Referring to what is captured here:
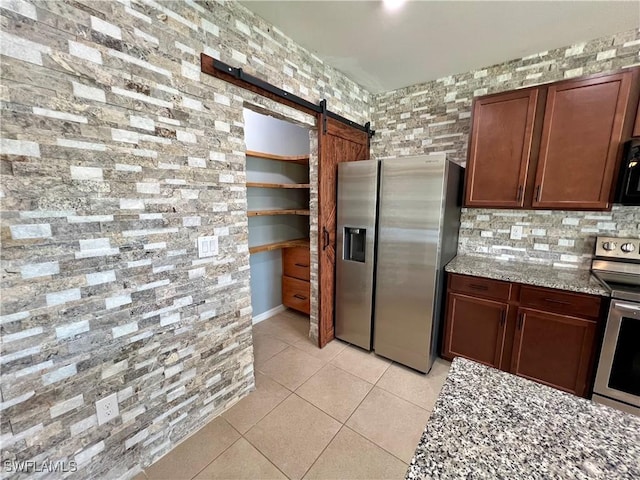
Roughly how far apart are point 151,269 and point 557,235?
2933 millimetres

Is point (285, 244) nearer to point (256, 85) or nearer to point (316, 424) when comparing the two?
point (256, 85)

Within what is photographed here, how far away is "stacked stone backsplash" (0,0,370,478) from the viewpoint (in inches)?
39.6

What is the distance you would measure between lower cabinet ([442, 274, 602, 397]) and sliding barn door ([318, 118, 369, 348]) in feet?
3.52

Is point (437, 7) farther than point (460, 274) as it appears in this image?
No

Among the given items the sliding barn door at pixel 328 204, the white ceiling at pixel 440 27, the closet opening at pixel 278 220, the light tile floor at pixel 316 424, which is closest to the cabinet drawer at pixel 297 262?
the closet opening at pixel 278 220

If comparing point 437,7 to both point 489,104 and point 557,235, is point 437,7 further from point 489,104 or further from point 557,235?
point 557,235

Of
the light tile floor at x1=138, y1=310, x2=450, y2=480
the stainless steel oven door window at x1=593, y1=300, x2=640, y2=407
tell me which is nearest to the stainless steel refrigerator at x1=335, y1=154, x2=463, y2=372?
the light tile floor at x1=138, y1=310, x2=450, y2=480

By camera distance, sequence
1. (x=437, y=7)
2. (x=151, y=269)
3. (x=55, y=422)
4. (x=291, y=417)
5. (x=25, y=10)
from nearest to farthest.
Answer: (x=25, y=10)
(x=55, y=422)
(x=151, y=269)
(x=437, y=7)
(x=291, y=417)

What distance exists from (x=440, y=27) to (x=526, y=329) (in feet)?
7.31

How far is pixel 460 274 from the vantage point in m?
2.11

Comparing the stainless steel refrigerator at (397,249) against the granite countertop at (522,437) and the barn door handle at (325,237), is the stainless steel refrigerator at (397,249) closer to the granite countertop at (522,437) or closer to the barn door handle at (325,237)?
the barn door handle at (325,237)

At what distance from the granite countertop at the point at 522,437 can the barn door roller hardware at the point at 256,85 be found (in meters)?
1.89

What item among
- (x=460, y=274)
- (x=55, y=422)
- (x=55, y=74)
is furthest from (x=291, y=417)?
(x=55, y=74)

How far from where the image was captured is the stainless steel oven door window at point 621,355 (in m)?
1.53
